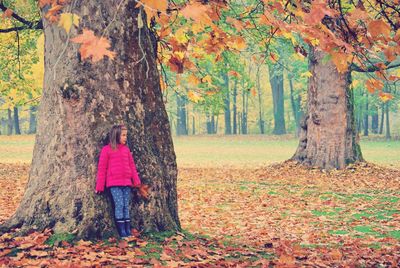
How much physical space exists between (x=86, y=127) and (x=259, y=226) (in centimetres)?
403

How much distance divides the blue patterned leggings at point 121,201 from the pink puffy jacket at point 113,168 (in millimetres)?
64

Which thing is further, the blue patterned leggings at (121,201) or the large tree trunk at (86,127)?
the blue patterned leggings at (121,201)

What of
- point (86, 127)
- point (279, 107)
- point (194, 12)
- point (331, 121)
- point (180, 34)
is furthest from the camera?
point (279, 107)

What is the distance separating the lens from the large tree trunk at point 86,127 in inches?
233

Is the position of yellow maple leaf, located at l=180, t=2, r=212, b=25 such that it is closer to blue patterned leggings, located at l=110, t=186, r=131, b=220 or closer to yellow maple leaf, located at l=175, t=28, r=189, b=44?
yellow maple leaf, located at l=175, t=28, r=189, b=44

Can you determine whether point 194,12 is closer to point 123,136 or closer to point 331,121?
point 123,136

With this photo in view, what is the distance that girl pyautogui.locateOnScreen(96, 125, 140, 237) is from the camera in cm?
592

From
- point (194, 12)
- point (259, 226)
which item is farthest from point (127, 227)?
point (259, 226)

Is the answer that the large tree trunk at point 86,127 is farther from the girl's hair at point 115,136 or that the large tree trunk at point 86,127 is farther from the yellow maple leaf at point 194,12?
the yellow maple leaf at point 194,12

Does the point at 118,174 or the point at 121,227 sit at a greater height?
the point at 118,174

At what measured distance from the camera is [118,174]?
6.02 metres

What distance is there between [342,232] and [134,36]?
449 cm

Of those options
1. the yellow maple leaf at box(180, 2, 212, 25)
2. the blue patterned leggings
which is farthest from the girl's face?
the yellow maple leaf at box(180, 2, 212, 25)

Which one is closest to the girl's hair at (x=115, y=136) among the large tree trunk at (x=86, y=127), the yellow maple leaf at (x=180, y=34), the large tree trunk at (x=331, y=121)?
the large tree trunk at (x=86, y=127)
